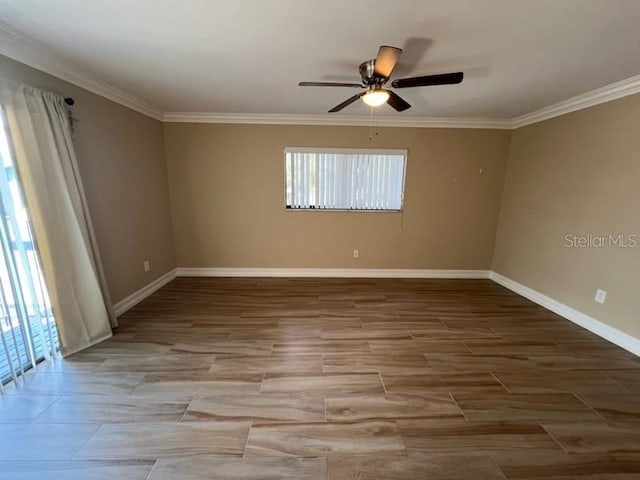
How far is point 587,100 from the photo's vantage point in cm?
288

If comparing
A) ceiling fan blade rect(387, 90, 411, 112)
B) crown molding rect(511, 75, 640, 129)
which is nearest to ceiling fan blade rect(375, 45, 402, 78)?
ceiling fan blade rect(387, 90, 411, 112)

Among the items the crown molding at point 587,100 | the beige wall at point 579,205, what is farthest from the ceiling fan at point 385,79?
the beige wall at point 579,205

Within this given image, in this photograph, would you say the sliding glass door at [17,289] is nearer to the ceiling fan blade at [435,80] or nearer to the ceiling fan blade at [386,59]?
the ceiling fan blade at [386,59]

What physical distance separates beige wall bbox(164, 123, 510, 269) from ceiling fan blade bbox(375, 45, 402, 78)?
2.08 meters

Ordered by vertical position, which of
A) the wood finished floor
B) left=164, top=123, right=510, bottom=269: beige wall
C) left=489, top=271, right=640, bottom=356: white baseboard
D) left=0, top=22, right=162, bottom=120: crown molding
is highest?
left=0, top=22, right=162, bottom=120: crown molding

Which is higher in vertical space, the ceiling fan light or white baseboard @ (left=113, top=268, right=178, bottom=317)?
the ceiling fan light

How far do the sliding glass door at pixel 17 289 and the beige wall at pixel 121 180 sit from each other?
676mm

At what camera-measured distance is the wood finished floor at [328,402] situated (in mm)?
1442

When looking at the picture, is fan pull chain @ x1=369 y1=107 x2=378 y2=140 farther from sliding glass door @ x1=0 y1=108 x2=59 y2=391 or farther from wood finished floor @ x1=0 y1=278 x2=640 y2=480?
sliding glass door @ x1=0 y1=108 x2=59 y2=391

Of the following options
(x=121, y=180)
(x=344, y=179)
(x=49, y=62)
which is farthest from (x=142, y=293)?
(x=344, y=179)

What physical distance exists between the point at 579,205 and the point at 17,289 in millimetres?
5064

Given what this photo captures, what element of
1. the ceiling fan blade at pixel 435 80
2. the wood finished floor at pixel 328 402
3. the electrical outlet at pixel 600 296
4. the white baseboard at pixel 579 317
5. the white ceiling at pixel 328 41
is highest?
the white ceiling at pixel 328 41

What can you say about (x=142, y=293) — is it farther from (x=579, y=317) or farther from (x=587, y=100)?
(x=587, y=100)

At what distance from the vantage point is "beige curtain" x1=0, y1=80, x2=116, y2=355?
196 centimetres
